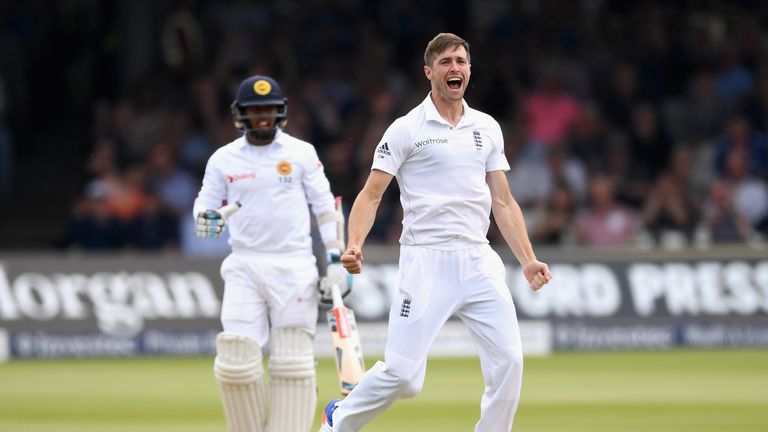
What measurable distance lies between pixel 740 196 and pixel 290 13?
239 inches

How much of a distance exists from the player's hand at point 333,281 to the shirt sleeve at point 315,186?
0.96 ft

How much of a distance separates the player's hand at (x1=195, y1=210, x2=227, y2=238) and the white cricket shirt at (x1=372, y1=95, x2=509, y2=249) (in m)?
1.07

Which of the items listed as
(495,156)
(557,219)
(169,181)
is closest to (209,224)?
(495,156)

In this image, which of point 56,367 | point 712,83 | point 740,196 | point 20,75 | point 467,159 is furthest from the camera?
point 20,75

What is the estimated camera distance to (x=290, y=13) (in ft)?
61.5

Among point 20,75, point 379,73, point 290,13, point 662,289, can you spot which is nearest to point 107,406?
point 662,289

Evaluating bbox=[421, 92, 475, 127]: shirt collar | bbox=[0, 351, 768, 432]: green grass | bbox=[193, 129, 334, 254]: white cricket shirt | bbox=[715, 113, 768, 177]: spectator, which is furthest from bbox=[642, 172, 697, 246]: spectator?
bbox=[421, 92, 475, 127]: shirt collar

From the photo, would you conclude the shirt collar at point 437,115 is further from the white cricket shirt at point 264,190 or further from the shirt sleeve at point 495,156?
the white cricket shirt at point 264,190

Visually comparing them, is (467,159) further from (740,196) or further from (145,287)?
(740,196)

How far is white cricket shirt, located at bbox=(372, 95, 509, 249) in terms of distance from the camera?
23.4 ft

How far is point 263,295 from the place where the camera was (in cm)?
808

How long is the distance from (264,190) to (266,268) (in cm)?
41

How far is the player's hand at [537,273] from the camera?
708 centimetres

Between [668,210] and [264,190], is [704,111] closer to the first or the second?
[668,210]
